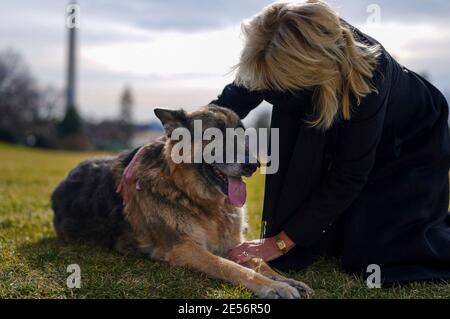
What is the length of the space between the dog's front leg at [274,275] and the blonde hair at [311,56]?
1.16 m

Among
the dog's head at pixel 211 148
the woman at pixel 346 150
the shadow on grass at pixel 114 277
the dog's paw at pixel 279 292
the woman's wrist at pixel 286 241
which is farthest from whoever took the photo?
the dog's head at pixel 211 148

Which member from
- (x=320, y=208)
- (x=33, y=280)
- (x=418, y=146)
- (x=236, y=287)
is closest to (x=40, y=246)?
(x=33, y=280)

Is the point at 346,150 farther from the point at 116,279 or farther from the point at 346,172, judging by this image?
the point at 116,279

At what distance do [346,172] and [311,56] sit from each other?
92cm

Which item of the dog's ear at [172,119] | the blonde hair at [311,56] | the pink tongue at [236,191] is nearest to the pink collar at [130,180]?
the dog's ear at [172,119]

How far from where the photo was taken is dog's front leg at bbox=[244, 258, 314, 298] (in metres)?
3.45

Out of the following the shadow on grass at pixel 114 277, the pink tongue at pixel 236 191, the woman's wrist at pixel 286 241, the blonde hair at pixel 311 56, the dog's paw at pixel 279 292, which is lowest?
the shadow on grass at pixel 114 277

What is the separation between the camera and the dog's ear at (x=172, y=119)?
14.2 ft

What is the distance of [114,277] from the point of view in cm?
382

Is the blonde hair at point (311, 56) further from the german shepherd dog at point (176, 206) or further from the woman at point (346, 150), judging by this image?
the german shepherd dog at point (176, 206)

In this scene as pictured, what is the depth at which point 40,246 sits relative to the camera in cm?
495

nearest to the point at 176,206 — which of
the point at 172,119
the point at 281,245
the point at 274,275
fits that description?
the point at 172,119

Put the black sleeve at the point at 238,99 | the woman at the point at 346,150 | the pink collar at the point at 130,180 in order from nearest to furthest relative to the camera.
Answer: the woman at the point at 346,150
the pink collar at the point at 130,180
the black sleeve at the point at 238,99

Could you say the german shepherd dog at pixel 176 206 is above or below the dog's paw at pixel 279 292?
above
